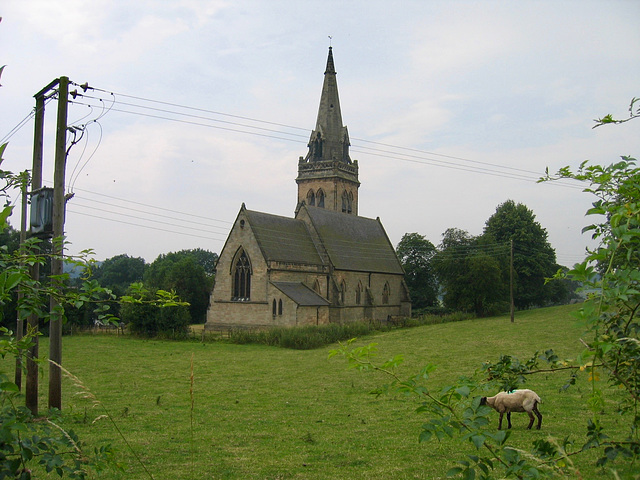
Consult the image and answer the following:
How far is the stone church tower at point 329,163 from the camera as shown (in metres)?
66.8

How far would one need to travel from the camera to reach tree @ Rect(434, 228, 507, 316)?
181 ft

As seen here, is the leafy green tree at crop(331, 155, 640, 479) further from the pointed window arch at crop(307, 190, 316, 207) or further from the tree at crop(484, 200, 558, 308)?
the pointed window arch at crop(307, 190, 316, 207)

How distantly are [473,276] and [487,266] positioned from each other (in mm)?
1892

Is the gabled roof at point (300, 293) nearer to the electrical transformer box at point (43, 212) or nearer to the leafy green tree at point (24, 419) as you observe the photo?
the electrical transformer box at point (43, 212)

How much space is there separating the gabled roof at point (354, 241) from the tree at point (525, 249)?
466 inches

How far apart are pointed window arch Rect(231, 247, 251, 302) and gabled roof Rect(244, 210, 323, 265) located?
2084 mm

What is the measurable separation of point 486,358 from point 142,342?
2491cm

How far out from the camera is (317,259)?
2064 inches

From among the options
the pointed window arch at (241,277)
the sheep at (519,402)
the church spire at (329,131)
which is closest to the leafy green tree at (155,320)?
the pointed window arch at (241,277)

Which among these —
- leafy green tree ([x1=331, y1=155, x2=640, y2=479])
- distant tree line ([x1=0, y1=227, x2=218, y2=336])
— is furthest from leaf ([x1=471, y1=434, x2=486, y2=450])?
distant tree line ([x1=0, y1=227, x2=218, y2=336])

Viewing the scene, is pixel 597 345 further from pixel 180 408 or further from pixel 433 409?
pixel 180 408

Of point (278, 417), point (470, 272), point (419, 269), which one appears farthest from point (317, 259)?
point (278, 417)

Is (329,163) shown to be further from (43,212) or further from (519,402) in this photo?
(519,402)

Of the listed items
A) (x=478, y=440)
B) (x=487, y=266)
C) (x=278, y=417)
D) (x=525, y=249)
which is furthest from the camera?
(x=525, y=249)
